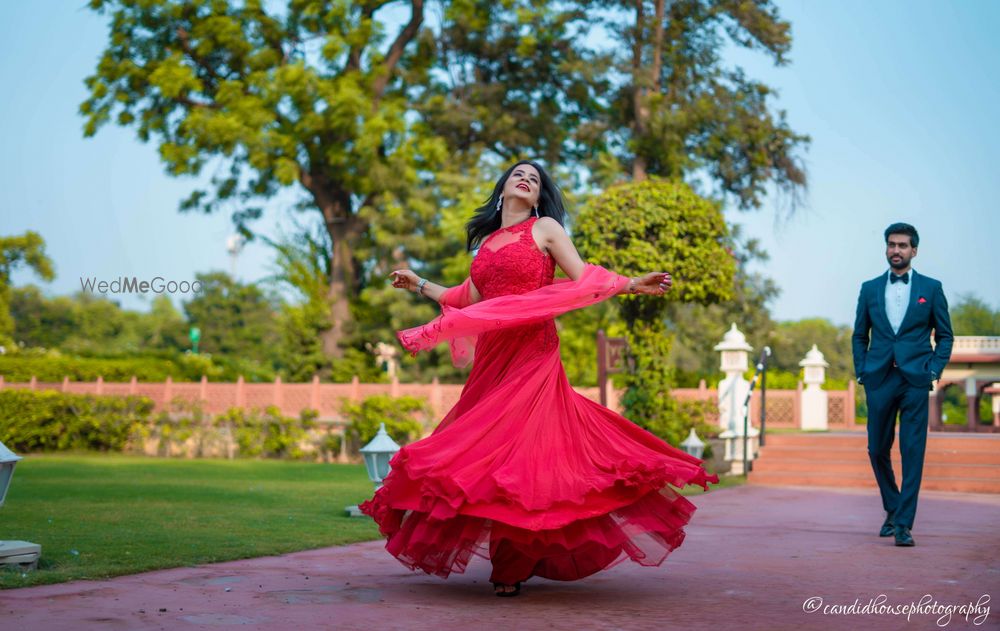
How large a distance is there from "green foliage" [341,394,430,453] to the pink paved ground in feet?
40.9

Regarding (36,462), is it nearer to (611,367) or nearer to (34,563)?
(611,367)

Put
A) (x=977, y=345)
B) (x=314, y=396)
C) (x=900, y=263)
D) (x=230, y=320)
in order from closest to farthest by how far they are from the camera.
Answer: (x=900, y=263)
(x=977, y=345)
(x=314, y=396)
(x=230, y=320)

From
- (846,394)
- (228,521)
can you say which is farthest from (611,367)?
(846,394)

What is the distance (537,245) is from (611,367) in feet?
31.2

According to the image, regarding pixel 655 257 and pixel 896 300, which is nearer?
pixel 896 300

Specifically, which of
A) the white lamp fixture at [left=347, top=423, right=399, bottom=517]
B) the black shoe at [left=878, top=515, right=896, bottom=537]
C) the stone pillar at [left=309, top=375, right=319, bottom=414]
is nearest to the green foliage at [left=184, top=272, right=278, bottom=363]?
the stone pillar at [left=309, top=375, right=319, bottom=414]

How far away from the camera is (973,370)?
19.5 meters

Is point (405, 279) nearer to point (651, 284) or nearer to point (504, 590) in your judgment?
point (651, 284)

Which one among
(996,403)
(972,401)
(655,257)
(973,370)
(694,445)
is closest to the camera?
(694,445)

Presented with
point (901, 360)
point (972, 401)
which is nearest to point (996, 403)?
point (972, 401)

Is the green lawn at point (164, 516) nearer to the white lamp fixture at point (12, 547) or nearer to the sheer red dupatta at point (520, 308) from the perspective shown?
the white lamp fixture at point (12, 547)

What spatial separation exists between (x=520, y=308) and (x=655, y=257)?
9.81m

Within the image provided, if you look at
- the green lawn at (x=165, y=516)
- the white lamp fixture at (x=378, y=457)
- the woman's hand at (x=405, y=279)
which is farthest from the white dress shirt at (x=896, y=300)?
the white lamp fixture at (x=378, y=457)

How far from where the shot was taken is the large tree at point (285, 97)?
86.5 feet
